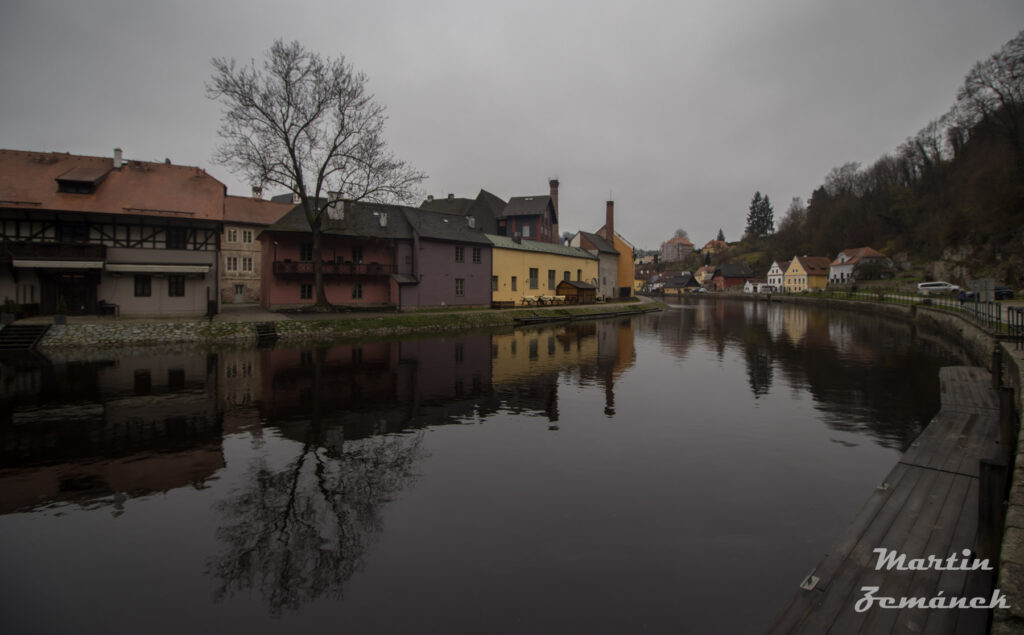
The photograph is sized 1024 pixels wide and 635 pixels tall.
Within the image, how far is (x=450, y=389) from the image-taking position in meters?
14.9

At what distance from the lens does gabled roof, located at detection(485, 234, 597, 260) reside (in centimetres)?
4651

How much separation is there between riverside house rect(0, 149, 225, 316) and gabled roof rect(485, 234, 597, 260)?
906 inches

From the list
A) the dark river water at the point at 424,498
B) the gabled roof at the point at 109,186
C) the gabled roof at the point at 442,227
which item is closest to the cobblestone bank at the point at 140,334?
the dark river water at the point at 424,498

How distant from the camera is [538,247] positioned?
5162 cm

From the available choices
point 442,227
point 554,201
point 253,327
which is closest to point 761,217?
point 554,201

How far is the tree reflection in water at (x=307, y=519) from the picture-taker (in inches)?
211

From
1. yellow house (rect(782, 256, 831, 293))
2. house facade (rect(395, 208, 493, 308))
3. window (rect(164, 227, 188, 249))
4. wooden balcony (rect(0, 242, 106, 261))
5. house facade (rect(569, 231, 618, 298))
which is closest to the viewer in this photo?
wooden balcony (rect(0, 242, 106, 261))

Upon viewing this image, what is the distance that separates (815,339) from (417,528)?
29555mm

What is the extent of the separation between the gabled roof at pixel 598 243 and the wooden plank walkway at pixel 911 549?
54.9 m

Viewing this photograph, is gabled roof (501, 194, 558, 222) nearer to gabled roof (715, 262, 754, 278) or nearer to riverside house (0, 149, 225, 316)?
riverside house (0, 149, 225, 316)

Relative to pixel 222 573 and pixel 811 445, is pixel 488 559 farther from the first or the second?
pixel 811 445

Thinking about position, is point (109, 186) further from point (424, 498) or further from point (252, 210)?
point (424, 498)

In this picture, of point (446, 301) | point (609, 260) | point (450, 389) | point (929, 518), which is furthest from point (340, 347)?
point (609, 260)

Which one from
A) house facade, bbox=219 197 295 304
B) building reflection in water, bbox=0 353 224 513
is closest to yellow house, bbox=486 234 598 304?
house facade, bbox=219 197 295 304
